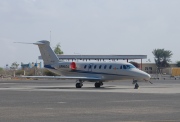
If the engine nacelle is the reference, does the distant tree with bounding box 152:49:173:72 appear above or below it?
above

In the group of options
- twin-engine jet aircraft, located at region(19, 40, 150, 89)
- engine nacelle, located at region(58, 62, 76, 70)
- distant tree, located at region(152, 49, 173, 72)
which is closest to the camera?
twin-engine jet aircraft, located at region(19, 40, 150, 89)

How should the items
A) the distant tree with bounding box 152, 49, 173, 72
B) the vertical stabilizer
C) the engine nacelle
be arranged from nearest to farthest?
the engine nacelle, the vertical stabilizer, the distant tree with bounding box 152, 49, 173, 72

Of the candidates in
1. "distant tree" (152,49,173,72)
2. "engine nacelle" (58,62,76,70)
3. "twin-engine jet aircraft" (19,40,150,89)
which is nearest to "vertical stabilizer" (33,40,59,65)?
"twin-engine jet aircraft" (19,40,150,89)

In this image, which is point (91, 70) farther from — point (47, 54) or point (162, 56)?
point (162, 56)

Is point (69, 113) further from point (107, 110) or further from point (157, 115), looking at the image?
point (157, 115)

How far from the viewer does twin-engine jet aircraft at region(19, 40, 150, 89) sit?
156 ft

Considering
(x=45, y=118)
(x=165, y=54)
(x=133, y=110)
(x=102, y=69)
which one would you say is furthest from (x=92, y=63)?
(x=165, y=54)

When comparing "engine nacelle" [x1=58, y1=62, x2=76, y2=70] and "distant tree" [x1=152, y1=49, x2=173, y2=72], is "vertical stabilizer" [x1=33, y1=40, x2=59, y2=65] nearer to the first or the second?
"engine nacelle" [x1=58, y1=62, x2=76, y2=70]

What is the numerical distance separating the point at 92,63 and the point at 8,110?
95.4 ft

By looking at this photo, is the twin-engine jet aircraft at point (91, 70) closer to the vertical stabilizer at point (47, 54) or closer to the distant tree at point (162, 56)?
the vertical stabilizer at point (47, 54)

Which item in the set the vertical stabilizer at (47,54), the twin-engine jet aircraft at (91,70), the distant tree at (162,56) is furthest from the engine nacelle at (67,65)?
the distant tree at (162,56)

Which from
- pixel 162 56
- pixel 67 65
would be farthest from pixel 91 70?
pixel 162 56

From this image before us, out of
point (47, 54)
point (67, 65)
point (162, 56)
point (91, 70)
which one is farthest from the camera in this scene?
point (162, 56)

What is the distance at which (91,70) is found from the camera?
50062 millimetres
